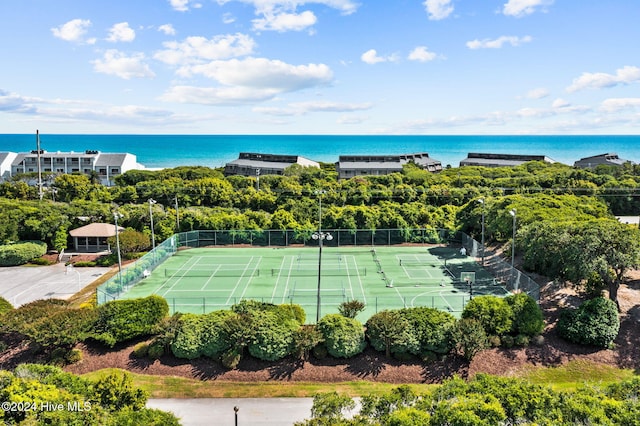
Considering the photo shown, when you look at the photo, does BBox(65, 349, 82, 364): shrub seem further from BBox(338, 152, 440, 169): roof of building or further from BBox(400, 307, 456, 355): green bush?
BBox(338, 152, 440, 169): roof of building

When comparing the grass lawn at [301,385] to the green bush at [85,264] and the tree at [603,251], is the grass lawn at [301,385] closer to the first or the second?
the tree at [603,251]

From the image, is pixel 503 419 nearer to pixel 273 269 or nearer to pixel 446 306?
pixel 446 306

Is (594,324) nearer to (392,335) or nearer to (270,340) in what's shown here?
(392,335)

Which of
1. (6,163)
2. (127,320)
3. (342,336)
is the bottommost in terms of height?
(342,336)

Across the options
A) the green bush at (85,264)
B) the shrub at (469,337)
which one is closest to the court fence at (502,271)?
the shrub at (469,337)

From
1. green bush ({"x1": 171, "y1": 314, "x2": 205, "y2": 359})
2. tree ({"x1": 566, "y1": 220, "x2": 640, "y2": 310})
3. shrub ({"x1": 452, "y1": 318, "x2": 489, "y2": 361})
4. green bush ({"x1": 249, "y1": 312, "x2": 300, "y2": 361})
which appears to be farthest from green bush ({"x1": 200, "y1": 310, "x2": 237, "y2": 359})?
tree ({"x1": 566, "y1": 220, "x2": 640, "y2": 310})

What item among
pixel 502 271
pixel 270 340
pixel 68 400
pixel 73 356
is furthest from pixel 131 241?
pixel 502 271
